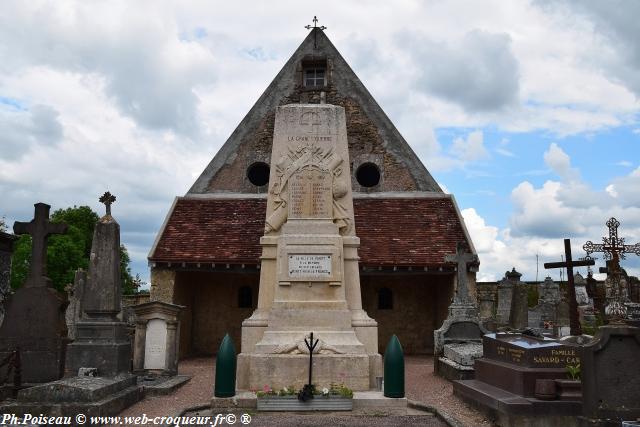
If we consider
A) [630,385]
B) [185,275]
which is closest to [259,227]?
[185,275]

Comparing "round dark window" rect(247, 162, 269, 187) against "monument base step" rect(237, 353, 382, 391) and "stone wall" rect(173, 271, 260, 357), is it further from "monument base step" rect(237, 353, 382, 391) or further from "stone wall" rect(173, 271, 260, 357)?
"monument base step" rect(237, 353, 382, 391)

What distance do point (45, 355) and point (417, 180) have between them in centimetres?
1249

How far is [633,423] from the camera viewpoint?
5.71 m

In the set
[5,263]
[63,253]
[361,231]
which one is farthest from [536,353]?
[63,253]

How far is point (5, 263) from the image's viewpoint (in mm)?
10320

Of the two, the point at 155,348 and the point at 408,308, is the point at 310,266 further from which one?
the point at 408,308

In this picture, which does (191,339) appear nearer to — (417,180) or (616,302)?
(417,180)

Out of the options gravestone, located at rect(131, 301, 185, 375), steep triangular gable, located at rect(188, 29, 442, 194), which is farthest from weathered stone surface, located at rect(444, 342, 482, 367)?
steep triangular gable, located at rect(188, 29, 442, 194)

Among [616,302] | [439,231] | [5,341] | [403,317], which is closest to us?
[616,302]

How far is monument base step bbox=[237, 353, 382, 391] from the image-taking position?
822 cm

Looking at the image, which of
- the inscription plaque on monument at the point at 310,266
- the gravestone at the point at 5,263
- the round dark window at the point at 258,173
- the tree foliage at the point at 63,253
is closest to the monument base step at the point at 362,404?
the inscription plaque on monument at the point at 310,266

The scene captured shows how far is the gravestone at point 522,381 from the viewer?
6.64 metres

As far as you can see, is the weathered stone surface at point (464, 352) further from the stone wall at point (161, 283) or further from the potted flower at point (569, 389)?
the stone wall at point (161, 283)

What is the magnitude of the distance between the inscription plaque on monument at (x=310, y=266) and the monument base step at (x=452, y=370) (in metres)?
3.31
